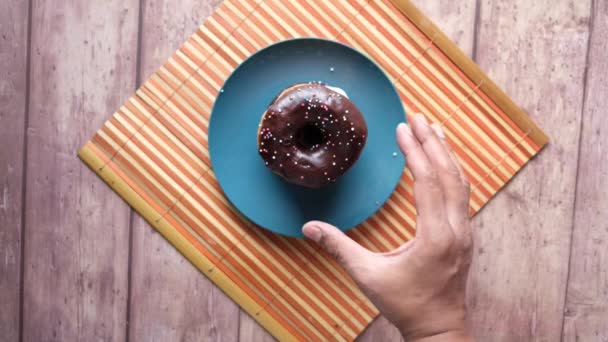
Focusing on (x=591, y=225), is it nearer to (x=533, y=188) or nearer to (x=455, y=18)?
(x=533, y=188)

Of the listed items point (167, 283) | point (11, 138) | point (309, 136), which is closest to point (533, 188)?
point (309, 136)

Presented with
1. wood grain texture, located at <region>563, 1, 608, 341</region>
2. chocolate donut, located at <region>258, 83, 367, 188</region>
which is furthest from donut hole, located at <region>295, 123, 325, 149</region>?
wood grain texture, located at <region>563, 1, 608, 341</region>

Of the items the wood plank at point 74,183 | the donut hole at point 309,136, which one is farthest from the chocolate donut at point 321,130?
the wood plank at point 74,183

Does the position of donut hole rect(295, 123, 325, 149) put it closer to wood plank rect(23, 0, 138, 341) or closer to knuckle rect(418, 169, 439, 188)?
knuckle rect(418, 169, 439, 188)

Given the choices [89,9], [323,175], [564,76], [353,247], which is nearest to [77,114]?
[89,9]

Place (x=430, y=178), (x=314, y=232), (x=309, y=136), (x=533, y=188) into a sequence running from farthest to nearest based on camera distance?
(x=533, y=188)
(x=309, y=136)
(x=314, y=232)
(x=430, y=178)

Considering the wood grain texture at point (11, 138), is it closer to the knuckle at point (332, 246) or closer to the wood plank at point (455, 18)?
the knuckle at point (332, 246)

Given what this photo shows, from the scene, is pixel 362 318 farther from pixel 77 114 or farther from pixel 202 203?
pixel 77 114
